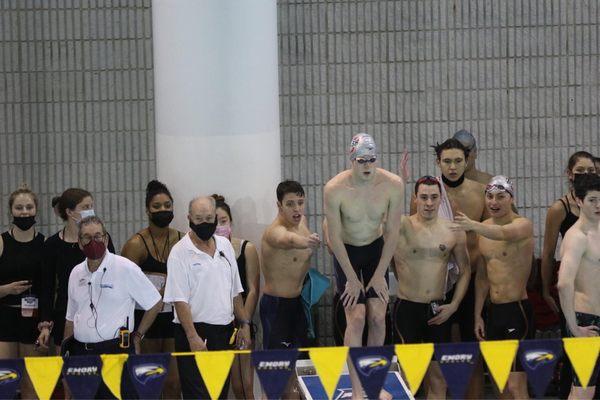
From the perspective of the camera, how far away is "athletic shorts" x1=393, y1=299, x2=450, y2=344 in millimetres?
11062

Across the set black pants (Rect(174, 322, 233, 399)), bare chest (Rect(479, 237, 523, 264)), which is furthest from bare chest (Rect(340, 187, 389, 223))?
black pants (Rect(174, 322, 233, 399))

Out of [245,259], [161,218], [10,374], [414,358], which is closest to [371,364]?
[414,358]

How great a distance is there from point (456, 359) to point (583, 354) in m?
0.97

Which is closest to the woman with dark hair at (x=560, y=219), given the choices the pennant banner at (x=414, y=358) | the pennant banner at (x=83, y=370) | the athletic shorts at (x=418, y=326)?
the athletic shorts at (x=418, y=326)

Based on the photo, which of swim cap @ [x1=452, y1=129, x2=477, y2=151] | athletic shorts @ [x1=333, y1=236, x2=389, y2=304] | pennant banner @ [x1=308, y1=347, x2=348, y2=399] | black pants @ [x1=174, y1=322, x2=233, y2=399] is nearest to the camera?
pennant banner @ [x1=308, y1=347, x2=348, y2=399]

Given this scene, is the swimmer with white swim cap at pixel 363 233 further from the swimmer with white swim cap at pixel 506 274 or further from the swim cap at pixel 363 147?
the swimmer with white swim cap at pixel 506 274

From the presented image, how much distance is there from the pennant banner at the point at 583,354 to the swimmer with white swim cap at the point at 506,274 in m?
1.04

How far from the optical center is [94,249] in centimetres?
1002

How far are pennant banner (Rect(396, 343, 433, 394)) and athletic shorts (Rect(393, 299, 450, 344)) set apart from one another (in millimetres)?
1220

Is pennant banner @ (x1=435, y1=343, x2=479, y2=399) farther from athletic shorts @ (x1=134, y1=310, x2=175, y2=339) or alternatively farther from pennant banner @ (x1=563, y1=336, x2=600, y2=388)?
athletic shorts @ (x1=134, y1=310, x2=175, y2=339)

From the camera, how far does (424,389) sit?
11.7m

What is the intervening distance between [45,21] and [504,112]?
4.75 metres

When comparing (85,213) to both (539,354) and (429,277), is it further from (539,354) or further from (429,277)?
(539,354)

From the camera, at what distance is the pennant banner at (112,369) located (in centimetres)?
967
